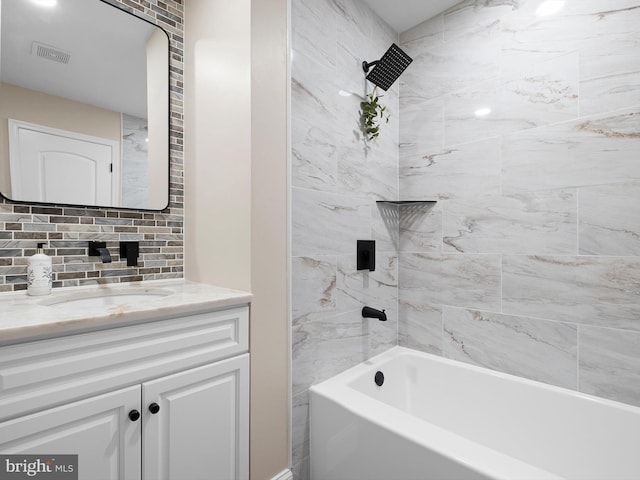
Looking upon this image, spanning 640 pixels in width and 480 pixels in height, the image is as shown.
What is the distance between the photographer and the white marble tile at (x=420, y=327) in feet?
6.58

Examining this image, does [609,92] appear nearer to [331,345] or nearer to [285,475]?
[331,345]

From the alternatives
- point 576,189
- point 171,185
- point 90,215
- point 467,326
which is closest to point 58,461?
point 90,215

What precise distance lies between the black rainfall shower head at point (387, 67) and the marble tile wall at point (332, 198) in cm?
7

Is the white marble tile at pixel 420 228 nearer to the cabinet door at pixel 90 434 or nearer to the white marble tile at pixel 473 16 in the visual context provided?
the white marble tile at pixel 473 16

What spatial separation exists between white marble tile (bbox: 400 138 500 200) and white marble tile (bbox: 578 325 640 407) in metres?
0.82

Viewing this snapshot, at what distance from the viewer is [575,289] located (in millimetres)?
1543

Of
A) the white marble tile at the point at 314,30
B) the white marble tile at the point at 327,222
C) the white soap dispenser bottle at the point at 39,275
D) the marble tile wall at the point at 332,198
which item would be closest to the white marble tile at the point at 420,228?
the marble tile wall at the point at 332,198

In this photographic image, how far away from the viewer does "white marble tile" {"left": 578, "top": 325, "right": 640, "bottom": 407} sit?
141cm

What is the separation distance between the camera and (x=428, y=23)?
80.7 inches

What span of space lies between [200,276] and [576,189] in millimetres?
1816

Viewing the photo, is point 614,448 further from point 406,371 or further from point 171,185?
point 171,185

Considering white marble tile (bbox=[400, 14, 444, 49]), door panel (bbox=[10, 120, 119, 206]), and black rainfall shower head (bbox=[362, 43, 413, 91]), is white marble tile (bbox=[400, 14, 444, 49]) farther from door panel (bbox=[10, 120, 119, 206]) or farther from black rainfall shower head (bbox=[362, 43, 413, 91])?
door panel (bbox=[10, 120, 119, 206])

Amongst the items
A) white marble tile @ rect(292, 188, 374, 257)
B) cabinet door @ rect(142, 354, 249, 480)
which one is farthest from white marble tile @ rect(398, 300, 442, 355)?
cabinet door @ rect(142, 354, 249, 480)

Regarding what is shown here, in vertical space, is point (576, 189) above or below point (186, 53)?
below
